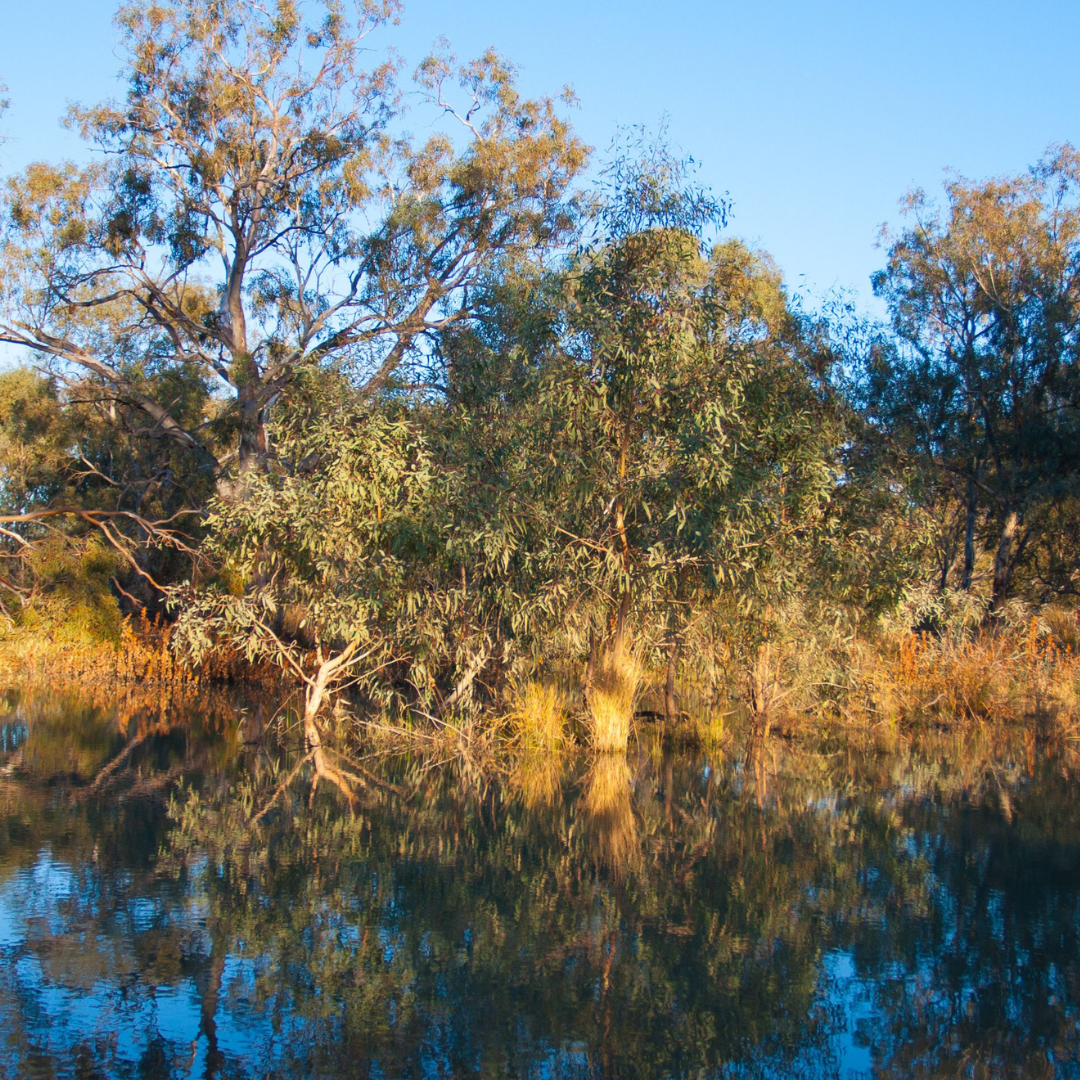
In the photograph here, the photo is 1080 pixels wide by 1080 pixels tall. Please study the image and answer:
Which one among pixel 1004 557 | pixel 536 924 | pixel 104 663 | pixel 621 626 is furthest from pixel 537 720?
pixel 1004 557

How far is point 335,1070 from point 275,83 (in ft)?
69.7

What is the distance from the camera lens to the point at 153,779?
1027 centimetres

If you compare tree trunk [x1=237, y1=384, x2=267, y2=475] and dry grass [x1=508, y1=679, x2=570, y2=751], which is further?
tree trunk [x1=237, y1=384, x2=267, y2=475]

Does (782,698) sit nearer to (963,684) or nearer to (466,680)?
(963,684)

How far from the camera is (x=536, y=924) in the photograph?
Answer: 612cm

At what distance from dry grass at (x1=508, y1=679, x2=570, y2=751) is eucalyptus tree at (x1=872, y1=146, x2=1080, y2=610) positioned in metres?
10.6

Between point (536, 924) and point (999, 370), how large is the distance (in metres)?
18.6

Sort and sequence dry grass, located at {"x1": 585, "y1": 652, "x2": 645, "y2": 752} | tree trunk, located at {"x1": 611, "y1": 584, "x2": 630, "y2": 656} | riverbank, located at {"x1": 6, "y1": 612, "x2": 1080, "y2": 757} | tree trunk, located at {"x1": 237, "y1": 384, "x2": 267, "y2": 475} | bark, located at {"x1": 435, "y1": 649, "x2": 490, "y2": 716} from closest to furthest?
tree trunk, located at {"x1": 611, "y1": 584, "x2": 630, "y2": 656}
dry grass, located at {"x1": 585, "y1": 652, "x2": 645, "y2": 752}
riverbank, located at {"x1": 6, "y1": 612, "x2": 1080, "y2": 757}
bark, located at {"x1": 435, "y1": 649, "x2": 490, "y2": 716}
tree trunk, located at {"x1": 237, "y1": 384, "x2": 267, "y2": 475}

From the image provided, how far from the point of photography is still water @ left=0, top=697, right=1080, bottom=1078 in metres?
4.49

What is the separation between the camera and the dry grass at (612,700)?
39.9ft

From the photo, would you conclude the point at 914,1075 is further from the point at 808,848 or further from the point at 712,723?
the point at 712,723

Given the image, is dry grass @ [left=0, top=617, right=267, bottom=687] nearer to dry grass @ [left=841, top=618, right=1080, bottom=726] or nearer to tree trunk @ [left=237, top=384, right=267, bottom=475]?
tree trunk @ [left=237, top=384, right=267, bottom=475]

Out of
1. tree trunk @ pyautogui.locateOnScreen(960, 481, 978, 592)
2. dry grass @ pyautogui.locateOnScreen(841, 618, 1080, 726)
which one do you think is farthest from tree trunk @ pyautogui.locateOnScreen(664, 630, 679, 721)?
tree trunk @ pyautogui.locateOnScreen(960, 481, 978, 592)

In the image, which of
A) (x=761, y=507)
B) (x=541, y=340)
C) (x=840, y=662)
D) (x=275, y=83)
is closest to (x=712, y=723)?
(x=840, y=662)
